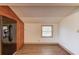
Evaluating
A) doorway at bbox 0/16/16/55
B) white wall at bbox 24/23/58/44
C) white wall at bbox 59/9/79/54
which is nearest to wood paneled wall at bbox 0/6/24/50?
doorway at bbox 0/16/16/55

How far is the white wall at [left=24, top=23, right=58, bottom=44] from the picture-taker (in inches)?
396

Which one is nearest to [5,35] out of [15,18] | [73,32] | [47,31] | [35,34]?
[15,18]

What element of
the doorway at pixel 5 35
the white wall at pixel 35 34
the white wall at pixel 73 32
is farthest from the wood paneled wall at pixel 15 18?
the white wall at pixel 73 32

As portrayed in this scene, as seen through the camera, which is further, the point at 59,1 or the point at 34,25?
the point at 34,25

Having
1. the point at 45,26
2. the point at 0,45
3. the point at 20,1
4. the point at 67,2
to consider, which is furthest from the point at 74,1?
the point at 45,26

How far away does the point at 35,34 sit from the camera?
10.2 metres

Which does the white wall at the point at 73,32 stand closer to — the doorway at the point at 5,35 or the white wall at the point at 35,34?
the doorway at the point at 5,35

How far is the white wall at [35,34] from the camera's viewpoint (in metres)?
10.1

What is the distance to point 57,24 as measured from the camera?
32.9 feet

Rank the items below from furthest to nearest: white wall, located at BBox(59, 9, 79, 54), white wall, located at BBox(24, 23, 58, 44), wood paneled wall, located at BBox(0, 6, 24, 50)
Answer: white wall, located at BBox(24, 23, 58, 44), white wall, located at BBox(59, 9, 79, 54), wood paneled wall, located at BBox(0, 6, 24, 50)

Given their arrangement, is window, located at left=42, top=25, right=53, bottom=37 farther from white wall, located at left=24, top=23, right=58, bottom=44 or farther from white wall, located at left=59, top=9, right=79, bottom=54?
white wall, located at left=59, top=9, right=79, bottom=54

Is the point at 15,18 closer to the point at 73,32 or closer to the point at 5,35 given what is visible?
the point at 5,35

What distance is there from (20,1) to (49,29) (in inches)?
356
